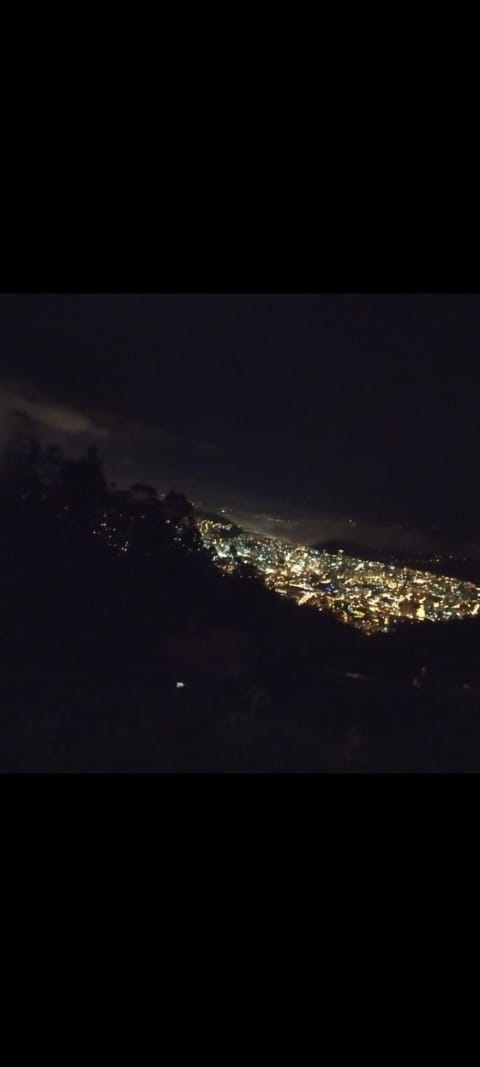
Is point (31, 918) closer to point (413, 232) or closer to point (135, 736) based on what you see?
point (135, 736)

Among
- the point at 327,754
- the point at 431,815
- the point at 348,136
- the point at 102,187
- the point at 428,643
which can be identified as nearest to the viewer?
the point at 348,136

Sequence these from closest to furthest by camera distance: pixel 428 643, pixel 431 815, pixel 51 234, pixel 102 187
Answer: pixel 102 187 < pixel 51 234 < pixel 431 815 < pixel 428 643

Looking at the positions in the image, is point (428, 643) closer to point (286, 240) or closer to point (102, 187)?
point (286, 240)

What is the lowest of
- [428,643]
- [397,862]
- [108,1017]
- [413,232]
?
[108,1017]

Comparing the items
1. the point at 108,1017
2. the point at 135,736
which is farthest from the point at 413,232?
the point at 108,1017

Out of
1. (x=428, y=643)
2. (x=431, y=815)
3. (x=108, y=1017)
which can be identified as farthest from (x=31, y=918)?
(x=428, y=643)

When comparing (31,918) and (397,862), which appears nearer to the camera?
(31,918)

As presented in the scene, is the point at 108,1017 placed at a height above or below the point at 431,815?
below
